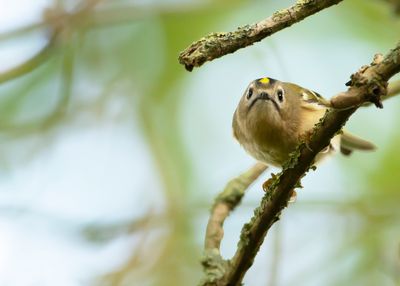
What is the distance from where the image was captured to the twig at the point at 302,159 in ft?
4.74

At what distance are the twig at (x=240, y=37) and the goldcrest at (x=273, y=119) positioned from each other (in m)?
1.12

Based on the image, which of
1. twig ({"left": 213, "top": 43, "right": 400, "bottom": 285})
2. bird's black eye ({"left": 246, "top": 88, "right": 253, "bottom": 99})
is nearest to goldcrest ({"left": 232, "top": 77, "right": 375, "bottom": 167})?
bird's black eye ({"left": 246, "top": 88, "right": 253, "bottom": 99})

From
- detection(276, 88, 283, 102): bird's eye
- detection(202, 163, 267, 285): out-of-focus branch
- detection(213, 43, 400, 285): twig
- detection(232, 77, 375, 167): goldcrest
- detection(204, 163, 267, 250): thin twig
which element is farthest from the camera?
detection(276, 88, 283, 102): bird's eye

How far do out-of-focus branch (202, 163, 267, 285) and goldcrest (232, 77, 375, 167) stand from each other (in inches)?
5.2

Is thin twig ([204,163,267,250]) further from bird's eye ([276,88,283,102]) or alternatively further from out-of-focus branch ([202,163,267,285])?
bird's eye ([276,88,283,102])

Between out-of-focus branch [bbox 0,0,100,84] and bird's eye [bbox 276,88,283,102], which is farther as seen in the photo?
out-of-focus branch [bbox 0,0,100,84]

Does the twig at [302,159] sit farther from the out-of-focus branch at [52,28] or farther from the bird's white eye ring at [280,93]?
the out-of-focus branch at [52,28]

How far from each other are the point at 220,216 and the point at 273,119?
0.43 metres

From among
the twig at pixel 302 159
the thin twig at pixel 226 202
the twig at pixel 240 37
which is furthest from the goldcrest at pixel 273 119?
the twig at pixel 240 37

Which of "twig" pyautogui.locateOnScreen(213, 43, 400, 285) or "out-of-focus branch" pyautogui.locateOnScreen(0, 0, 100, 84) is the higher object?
"out-of-focus branch" pyautogui.locateOnScreen(0, 0, 100, 84)

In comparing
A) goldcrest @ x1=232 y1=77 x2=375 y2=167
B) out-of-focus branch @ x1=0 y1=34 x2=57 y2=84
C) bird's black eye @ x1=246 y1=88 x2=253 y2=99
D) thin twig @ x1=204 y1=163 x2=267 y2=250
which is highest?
out-of-focus branch @ x1=0 y1=34 x2=57 y2=84

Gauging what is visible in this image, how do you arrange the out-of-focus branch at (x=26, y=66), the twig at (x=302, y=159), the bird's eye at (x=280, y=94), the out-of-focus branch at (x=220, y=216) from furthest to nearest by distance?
the out-of-focus branch at (x=26, y=66)
the bird's eye at (x=280, y=94)
the out-of-focus branch at (x=220, y=216)
the twig at (x=302, y=159)

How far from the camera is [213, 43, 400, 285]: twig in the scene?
1.44 metres

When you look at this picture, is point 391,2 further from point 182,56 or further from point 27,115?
point 27,115
